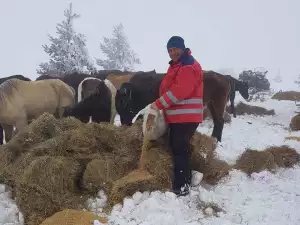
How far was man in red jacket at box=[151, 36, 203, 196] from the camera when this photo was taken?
477 cm

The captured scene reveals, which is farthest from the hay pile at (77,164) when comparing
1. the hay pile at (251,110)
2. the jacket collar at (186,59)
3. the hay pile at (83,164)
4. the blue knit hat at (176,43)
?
the hay pile at (251,110)

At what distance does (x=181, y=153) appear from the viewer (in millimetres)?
4945

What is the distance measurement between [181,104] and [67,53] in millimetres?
22471

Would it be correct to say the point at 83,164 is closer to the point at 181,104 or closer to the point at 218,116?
the point at 181,104

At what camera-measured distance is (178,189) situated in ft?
15.8

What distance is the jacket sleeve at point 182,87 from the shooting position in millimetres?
4746

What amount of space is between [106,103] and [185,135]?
414 cm

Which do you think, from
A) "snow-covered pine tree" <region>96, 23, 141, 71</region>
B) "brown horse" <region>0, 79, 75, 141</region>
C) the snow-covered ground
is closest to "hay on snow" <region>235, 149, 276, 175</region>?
the snow-covered ground

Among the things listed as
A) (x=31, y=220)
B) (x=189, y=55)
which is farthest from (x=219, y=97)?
(x=31, y=220)

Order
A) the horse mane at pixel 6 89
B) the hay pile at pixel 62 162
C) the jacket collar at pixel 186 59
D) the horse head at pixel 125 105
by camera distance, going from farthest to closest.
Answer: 1. the horse head at pixel 125 105
2. the horse mane at pixel 6 89
3. the jacket collar at pixel 186 59
4. the hay pile at pixel 62 162

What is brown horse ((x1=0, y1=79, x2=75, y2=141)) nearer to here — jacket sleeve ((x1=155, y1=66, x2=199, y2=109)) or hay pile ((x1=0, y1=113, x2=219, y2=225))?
hay pile ((x1=0, y1=113, x2=219, y2=225))

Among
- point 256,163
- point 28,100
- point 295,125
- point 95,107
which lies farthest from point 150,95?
point 295,125

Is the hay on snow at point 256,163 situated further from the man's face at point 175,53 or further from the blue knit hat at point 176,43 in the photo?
the blue knit hat at point 176,43

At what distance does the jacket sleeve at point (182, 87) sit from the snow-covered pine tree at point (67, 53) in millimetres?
21593
